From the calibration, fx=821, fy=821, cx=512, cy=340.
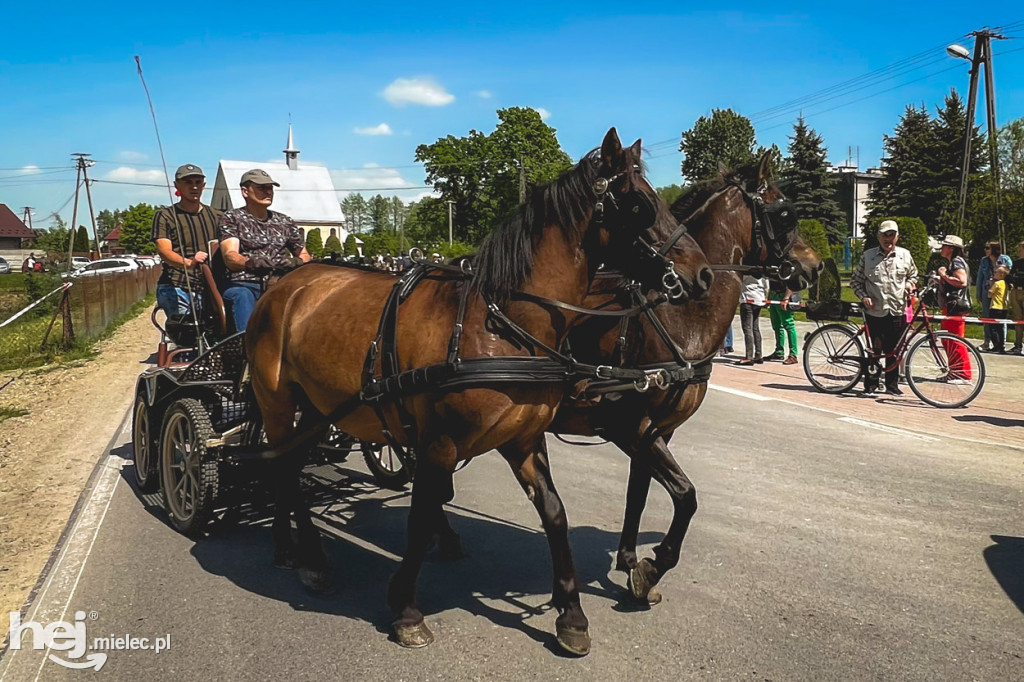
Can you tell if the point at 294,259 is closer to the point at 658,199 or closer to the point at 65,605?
the point at 65,605

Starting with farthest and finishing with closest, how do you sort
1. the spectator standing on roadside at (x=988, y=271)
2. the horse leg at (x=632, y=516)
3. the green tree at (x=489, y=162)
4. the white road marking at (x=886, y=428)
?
1. the green tree at (x=489, y=162)
2. the spectator standing on roadside at (x=988, y=271)
3. the white road marking at (x=886, y=428)
4. the horse leg at (x=632, y=516)

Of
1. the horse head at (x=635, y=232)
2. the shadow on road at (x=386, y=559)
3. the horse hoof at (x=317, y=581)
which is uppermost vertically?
the horse head at (x=635, y=232)

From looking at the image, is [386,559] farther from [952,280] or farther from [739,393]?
[952,280]

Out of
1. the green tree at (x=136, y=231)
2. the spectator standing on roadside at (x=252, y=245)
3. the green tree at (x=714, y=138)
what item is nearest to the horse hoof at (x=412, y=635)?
the spectator standing on roadside at (x=252, y=245)

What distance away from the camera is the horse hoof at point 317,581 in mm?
4469

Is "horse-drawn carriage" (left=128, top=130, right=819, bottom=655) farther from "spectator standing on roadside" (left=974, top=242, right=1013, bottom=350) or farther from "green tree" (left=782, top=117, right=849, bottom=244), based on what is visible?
"green tree" (left=782, top=117, right=849, bottom=244)

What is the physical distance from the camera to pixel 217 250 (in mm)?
5984

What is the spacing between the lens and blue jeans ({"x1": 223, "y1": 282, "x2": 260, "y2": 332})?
5914mm

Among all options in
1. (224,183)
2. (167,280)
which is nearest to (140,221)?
(224,183)

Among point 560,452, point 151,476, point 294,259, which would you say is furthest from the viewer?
point 560,452

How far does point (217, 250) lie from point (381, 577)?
9.05ft

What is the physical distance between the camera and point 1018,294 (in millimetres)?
15008

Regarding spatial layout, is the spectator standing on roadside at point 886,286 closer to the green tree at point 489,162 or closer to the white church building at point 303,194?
the green tree at point 489,162

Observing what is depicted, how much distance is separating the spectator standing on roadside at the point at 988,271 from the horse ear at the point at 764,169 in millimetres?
11580
